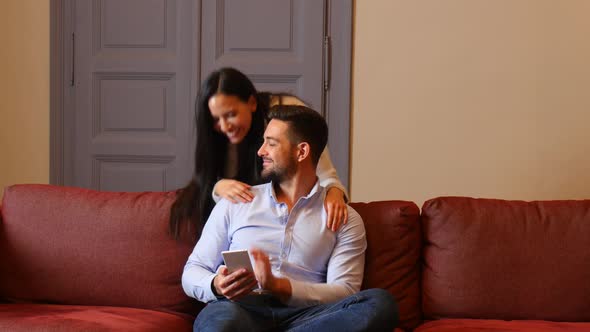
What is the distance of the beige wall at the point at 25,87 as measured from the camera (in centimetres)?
416

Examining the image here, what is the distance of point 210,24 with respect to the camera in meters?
3.99

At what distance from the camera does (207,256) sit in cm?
240

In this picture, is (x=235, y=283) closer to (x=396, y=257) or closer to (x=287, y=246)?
(x=287, y=246)

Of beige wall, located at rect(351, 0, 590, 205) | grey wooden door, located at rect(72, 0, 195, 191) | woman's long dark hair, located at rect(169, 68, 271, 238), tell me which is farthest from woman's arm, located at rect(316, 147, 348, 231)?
grey wooden door, located at rect(72, 0, 195, 191)

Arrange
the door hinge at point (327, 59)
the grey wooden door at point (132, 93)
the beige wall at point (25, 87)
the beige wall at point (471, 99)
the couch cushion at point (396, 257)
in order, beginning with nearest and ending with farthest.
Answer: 1. the couch cushion at point (396, 257)
2. the beige wall at point (471, 99)
3. the door hinge at point (327, 59)
4. the grey wooden door at point (132, 93)
5. the beige wall at point (25, 87)

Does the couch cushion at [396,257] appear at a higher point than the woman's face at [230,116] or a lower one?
lower

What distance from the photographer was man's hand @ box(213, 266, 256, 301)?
213cm

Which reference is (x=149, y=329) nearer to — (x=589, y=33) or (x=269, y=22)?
(x=269, y=22)

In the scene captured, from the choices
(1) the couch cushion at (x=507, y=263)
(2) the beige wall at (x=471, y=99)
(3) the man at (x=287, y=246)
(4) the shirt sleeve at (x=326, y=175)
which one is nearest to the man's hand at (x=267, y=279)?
(3) the man at (x=287, y=246)

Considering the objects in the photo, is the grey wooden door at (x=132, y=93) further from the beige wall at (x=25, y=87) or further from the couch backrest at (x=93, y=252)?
the couch backrest at (x=93, y=252)

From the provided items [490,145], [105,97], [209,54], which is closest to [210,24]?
[209,54]

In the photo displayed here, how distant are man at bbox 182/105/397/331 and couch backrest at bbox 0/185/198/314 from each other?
0.16 m

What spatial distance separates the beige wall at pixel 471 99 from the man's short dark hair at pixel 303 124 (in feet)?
4.67

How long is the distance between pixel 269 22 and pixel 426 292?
6.28ft
